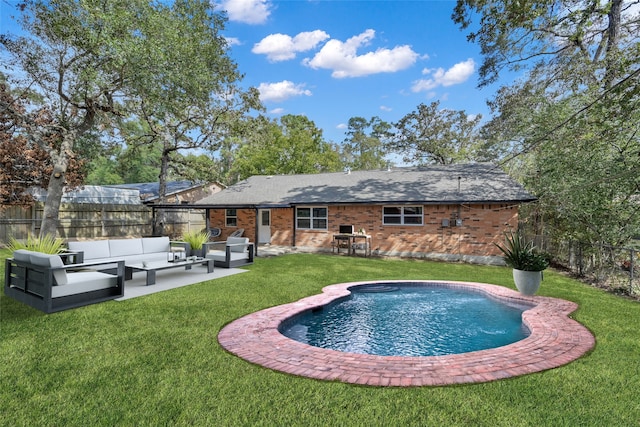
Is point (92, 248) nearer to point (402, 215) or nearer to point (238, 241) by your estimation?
point (238, 241)

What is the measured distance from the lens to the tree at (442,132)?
28.6m

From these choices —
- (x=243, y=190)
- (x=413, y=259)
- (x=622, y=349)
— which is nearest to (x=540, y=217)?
(x=413, y=259)

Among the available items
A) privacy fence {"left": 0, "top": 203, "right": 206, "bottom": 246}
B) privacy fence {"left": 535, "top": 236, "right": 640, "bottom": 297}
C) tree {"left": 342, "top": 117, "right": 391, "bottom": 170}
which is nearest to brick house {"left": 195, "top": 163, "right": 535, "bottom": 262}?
privacy fence {"left": 535, "top": 236, "right": 640, "bottom": 297}

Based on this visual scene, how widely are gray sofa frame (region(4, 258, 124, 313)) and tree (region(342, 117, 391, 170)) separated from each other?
3840 centimetres

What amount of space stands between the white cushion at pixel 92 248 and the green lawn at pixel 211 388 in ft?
8.44

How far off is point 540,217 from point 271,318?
13048 mm

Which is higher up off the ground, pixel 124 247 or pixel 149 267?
pixel 124 247

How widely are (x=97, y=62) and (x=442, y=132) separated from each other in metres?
24.9

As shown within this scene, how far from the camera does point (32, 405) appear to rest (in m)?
3.12

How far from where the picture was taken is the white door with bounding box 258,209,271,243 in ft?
61.7

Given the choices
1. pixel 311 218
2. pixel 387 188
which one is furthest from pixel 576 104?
pixel 311 218

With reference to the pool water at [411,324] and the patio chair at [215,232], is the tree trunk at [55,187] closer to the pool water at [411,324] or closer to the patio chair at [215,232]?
the patio chair at [215,232]

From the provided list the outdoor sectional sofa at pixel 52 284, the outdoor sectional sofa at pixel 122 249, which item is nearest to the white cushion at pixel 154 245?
the outdoor sectional sofa at pixel 122 249

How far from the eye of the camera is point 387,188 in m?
16.9
